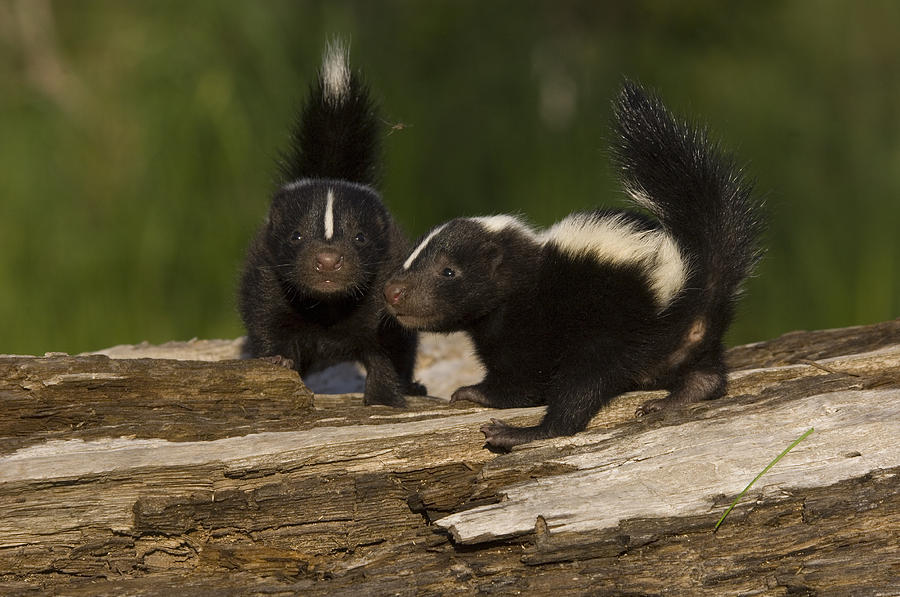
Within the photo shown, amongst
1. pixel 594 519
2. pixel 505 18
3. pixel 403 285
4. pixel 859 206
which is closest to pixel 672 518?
pixel 594 519

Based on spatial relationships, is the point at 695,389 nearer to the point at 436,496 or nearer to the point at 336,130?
the point at 436,496

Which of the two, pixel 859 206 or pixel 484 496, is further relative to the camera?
pixel 859 206

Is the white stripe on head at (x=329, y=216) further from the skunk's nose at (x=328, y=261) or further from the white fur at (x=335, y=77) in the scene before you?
the white fur at (x=335, y=77)

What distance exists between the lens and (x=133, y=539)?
4.19 metres

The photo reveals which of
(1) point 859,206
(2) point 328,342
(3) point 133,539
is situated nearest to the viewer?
(3) point 133,539

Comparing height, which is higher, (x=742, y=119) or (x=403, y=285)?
(x=742, y=119)

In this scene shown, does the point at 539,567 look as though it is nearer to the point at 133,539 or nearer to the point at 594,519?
the point at 594,519

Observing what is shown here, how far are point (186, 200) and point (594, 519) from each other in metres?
7.65

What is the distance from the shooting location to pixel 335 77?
653 cm

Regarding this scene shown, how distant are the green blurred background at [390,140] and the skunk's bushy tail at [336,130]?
3144mm

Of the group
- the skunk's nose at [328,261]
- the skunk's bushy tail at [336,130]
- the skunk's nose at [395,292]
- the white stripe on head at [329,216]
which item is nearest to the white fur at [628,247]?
the skunk's nose at [395,292]

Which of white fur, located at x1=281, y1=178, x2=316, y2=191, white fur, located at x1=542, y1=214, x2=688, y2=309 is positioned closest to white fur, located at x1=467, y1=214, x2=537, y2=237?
white fur, located at x1=542, y1=214, x2=688, y2=309

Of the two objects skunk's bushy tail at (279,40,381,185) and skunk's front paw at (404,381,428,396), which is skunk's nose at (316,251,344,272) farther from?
skunk's bushy tail at (279,40,381,185)

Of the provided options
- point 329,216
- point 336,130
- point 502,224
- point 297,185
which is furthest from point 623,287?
point 336,130
